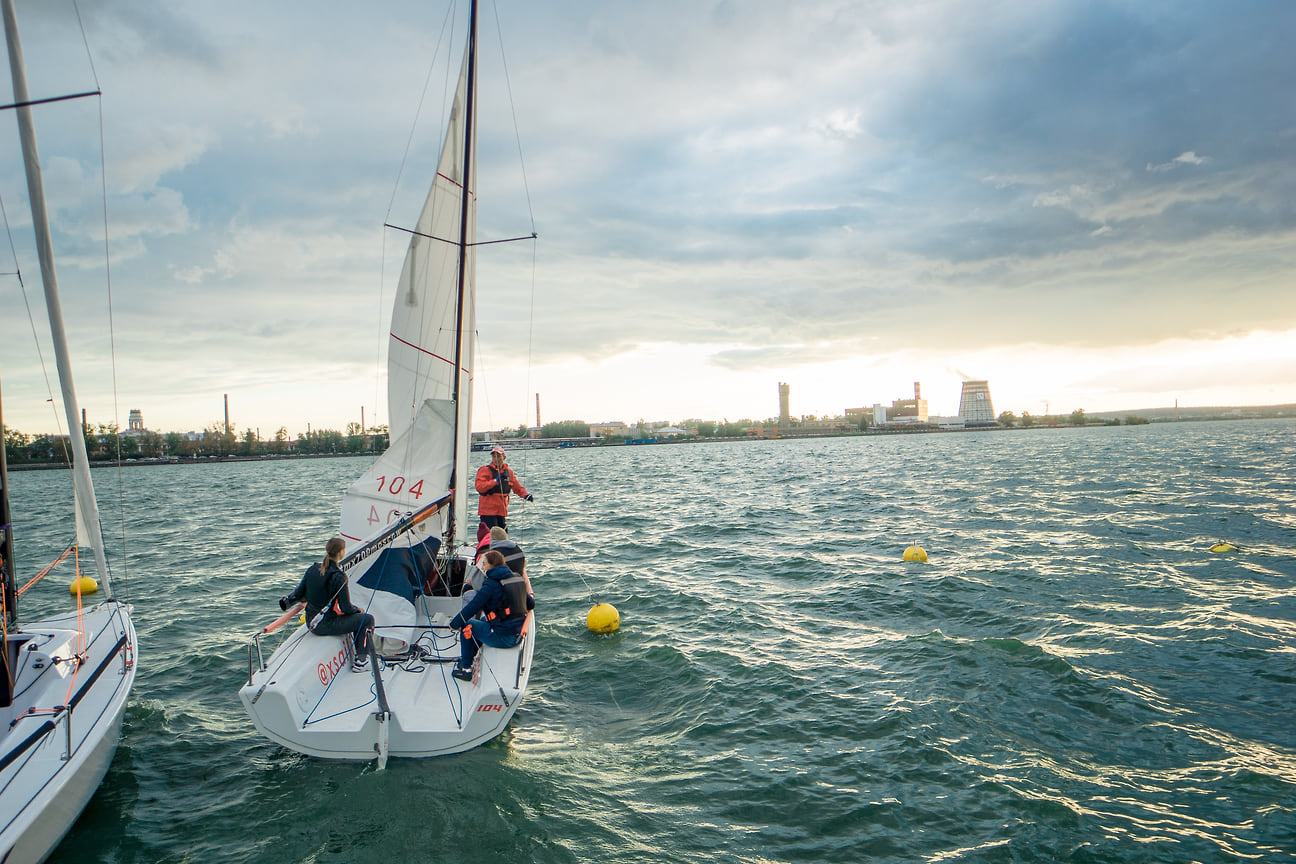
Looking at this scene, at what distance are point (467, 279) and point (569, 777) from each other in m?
7.68

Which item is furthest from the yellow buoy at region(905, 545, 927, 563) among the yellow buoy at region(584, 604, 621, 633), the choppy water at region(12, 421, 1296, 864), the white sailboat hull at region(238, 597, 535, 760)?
the white sailboat hull at region(238, 597, 535, 760)

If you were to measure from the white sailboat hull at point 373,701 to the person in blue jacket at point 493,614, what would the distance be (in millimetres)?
165

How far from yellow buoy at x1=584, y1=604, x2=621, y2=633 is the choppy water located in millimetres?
180

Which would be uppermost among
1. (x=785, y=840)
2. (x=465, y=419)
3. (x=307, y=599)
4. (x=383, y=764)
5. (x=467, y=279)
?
(x=467, y=279)

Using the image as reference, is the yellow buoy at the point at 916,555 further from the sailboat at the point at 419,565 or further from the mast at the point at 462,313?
the mast at the point at 462,313

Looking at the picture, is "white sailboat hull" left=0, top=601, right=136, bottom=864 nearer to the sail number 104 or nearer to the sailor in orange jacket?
the sail number 104

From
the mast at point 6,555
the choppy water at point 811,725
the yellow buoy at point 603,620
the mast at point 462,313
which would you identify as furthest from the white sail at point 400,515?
the mast at point 6,555

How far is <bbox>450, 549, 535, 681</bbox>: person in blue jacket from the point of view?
7.13 m

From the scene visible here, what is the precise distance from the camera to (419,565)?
9242mm

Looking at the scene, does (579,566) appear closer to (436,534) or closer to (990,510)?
(436,534)

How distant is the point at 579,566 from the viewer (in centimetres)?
1708

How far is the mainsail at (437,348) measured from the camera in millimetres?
9789

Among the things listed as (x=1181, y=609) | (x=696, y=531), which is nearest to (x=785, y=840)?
(x=1181, y=609)

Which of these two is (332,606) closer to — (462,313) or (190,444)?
(462,313)
